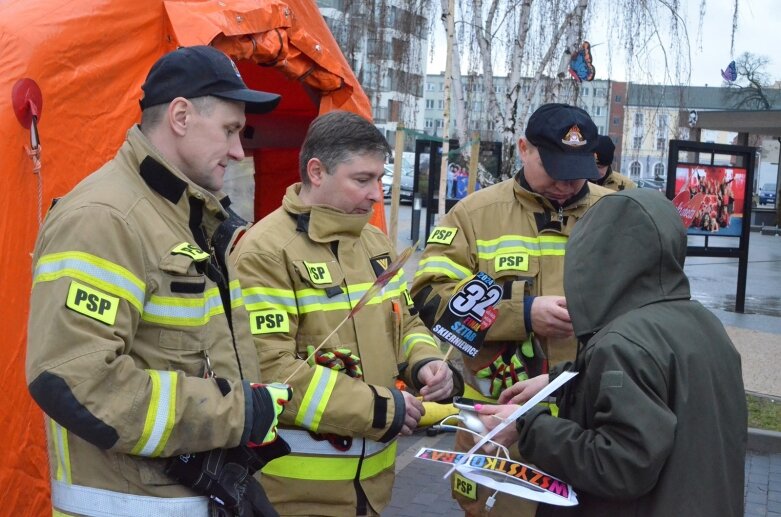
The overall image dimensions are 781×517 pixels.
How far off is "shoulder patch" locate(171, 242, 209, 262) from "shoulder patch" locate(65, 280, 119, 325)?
0.75 ft

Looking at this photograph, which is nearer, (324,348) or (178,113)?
(178,113)

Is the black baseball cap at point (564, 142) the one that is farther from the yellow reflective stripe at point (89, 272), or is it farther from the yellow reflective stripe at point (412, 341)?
the yellow reflective stripe at point (89, 272)

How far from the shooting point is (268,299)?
2.89 m

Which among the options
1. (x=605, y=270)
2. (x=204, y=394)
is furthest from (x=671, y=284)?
(x=204, y=394)

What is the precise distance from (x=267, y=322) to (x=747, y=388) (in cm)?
616

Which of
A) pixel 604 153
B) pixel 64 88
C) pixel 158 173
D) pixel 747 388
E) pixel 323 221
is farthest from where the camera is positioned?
pixel 747 388

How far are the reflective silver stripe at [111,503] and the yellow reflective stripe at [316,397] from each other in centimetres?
66

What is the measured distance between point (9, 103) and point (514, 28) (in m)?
10.8

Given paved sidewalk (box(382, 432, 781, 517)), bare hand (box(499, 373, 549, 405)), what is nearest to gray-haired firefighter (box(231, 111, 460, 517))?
bare hand (box(499, 373, 549, 405))

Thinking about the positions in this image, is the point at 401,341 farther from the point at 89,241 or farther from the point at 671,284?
the point at 89,241

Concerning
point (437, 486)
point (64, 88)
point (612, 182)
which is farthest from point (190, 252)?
point (612, 182)

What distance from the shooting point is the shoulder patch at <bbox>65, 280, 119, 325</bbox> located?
197cm

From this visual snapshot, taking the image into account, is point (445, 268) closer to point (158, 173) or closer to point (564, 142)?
point (564, 142)

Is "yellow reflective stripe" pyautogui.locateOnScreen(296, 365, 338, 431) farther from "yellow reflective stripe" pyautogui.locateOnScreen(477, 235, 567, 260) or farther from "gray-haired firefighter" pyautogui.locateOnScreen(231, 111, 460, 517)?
→ "yellow reflective stripe" pyautogui.locateOnScreen(477, 235, 567, 260)
